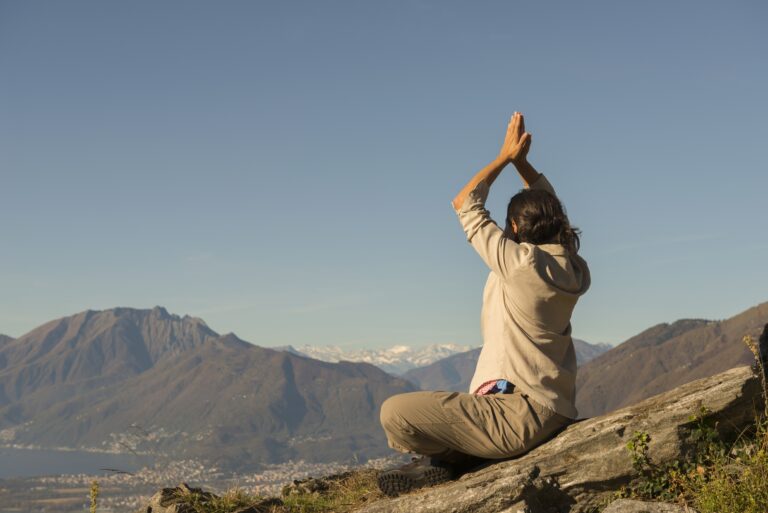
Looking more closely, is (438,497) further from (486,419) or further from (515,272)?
(515,272)

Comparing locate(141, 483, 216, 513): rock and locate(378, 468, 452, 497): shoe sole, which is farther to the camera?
locate(141, 483, 216, 513): rock

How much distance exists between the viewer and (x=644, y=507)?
743 cm

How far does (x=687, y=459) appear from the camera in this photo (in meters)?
7.96

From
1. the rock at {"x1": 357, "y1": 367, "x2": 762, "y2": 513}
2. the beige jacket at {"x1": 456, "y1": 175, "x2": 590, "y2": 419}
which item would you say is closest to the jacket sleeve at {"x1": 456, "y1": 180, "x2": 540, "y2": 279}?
the beige jacket at {"x1": 456, "y1": 175, "x2": 590, "y2": 419}

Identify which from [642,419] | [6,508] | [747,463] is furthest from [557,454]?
[6,508]

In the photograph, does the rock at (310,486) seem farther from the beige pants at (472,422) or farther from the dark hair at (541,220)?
the dark hair at (541,220)

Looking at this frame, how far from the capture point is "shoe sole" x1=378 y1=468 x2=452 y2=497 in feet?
28.6

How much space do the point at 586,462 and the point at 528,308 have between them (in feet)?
6.17

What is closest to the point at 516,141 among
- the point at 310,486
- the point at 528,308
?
the point at 528,308

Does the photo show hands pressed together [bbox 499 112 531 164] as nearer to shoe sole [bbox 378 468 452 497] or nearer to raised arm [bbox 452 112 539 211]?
raised arm [bbox 452 112 539 211]

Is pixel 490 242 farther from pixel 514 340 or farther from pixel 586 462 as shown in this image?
pixel 586 462

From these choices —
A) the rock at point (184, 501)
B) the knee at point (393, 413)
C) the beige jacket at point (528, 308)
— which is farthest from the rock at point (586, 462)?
the rock at point (184, 501)

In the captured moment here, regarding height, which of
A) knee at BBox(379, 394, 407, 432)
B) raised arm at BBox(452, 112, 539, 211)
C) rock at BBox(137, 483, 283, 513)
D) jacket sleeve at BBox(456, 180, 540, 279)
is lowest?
rock at BBox(137, 483, 283, 513)

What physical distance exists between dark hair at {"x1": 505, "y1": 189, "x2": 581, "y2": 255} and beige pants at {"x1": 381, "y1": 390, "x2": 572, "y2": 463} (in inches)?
65.5
